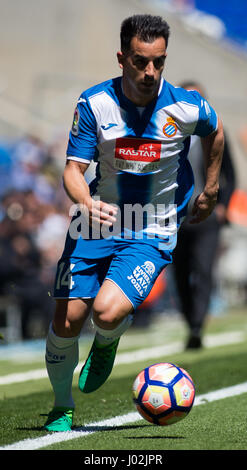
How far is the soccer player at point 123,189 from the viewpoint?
4.67 metres

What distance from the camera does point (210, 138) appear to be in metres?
5.07

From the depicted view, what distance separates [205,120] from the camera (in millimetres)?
4910

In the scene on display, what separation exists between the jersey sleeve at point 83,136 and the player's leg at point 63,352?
813 mm

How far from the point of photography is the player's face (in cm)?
460

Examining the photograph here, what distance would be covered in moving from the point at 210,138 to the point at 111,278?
3.39 feet

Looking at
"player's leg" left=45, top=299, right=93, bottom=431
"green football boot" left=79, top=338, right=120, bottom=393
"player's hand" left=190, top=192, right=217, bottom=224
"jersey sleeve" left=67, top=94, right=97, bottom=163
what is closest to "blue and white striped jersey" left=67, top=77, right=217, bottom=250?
"jersey sleeve" left=67, top=94, right=97, bottom=163

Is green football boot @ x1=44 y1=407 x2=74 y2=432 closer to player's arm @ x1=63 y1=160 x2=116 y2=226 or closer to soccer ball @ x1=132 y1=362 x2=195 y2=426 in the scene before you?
soccer ball @ x1=132 y1=362 x2=195 y2=426

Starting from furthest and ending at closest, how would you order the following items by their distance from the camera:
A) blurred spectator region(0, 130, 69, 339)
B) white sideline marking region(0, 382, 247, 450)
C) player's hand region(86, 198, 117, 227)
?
blurred spectator region(0, 130, 69, 339)
player's hand region(86, 198, 117, 227)
white sideline marking region(0, 382, 247, 450)

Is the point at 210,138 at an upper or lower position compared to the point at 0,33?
upper

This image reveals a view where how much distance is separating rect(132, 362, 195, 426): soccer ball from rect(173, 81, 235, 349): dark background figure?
4.55m

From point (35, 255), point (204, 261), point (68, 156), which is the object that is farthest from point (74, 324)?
point (35, 255)

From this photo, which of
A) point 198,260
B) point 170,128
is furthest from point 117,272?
point 198,260
